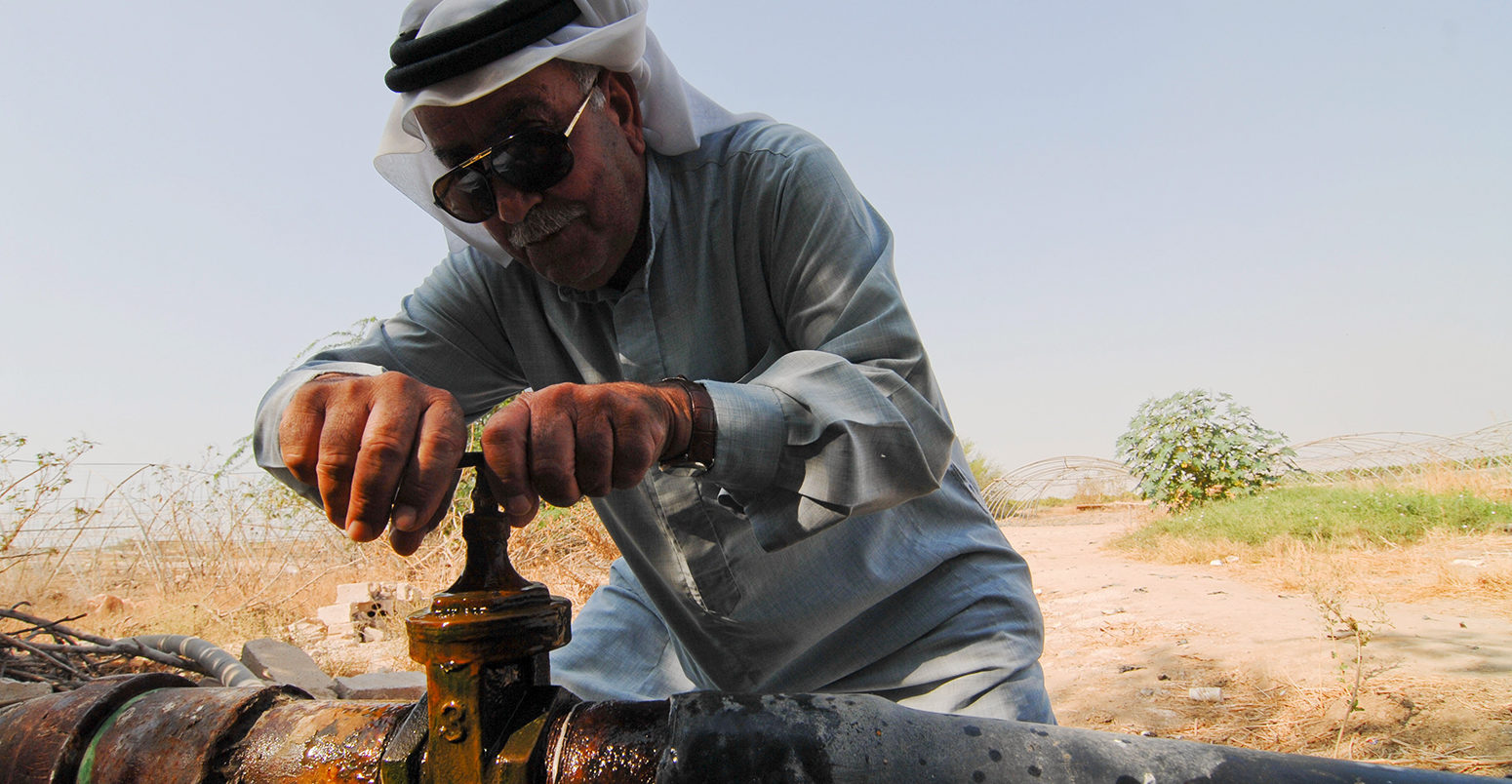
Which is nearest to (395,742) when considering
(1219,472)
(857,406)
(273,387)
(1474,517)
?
(857,406)

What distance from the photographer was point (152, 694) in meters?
1.24

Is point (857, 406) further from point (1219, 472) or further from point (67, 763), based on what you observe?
point (1219, 472)

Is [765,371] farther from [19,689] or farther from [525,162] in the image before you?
[19,689]

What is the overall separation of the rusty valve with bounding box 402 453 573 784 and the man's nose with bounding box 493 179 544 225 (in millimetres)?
861

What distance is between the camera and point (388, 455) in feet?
3.47

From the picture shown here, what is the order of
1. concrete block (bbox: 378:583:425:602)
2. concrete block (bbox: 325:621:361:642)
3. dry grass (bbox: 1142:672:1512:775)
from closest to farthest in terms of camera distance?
dry grass (bbox: 1142:672:1512:775), concrete block (bbox: 325:621:361:642), concrete block (bbox: 378:583:425:602)

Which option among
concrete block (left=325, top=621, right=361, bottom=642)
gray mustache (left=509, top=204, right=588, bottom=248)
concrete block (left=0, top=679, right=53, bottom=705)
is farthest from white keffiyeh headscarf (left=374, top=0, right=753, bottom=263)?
concrete block (left=325, top=621, right=361, bottom=642)

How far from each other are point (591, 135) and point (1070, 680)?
4.79m

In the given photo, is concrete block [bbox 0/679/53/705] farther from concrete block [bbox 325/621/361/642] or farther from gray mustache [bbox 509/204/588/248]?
concrete block [bbox 325/621/361/642]

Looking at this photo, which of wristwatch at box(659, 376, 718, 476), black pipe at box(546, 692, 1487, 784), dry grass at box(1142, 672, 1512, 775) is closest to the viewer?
black pipe at box(546, 692, 1487, 784)

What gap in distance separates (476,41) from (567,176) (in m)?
0.34

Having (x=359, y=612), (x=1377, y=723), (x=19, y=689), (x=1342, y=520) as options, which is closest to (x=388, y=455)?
(x=19, y=689)

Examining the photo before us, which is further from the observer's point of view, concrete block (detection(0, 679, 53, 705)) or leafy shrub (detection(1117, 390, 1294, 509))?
leafy shrub (detection(1117, 390, 1294, 509))

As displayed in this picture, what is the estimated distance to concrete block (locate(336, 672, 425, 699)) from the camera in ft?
13.6
